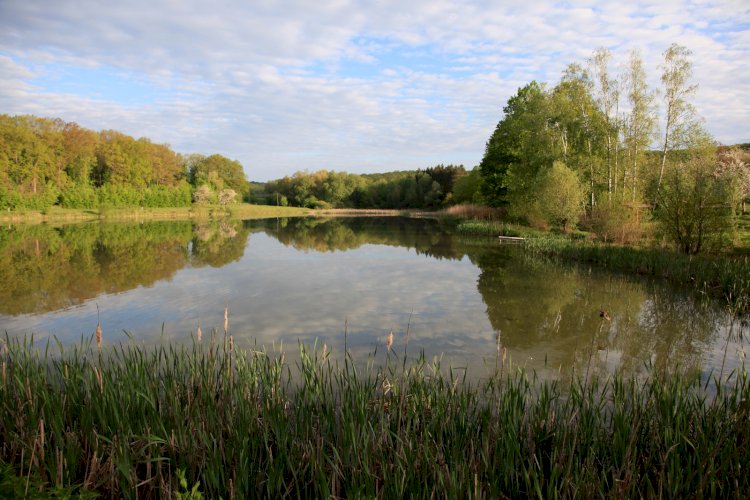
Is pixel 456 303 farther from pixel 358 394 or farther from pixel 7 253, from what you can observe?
pixel 7 253

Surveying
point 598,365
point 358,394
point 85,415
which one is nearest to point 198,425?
point 85,415

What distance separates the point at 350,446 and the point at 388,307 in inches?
282

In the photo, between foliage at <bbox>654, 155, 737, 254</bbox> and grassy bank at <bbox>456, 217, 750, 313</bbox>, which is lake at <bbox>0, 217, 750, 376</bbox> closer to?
grassy bank at <bbox>456, 217, 750, 313</bbox>

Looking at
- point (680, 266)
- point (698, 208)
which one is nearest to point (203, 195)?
point (698, 208)

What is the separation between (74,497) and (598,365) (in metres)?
6.54

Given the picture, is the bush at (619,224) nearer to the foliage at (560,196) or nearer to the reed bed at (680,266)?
the reed bed at (680,266)

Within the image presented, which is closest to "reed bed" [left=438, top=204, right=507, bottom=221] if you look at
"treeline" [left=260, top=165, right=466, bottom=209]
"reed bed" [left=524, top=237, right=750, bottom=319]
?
"reed bed" [left=524, top=237, right=750, bottom=319]

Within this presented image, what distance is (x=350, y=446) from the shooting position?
11.3 feet

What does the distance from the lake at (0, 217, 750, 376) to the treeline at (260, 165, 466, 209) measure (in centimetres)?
6063

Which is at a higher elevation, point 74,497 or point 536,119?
point 536,119

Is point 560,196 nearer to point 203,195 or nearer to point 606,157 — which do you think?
point 606,157

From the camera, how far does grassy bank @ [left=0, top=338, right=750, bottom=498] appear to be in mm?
3092

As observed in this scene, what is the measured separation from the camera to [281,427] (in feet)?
11.9

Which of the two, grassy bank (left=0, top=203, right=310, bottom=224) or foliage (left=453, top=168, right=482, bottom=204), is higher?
foliage (left=453, top=168, right=482, bottom=204)
